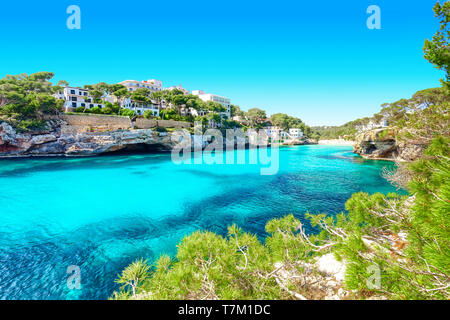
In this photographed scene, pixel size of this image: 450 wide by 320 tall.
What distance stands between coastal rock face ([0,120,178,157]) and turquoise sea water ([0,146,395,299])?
10069mm

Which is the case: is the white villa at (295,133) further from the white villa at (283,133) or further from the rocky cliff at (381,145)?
the rocky cliff at (381,145)

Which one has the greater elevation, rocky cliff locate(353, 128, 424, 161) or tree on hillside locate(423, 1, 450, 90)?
tree on hillside locate(423, 1, 450, 90)

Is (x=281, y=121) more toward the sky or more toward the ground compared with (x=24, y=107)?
more toward the sky

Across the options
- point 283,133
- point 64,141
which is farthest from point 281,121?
point 64,141

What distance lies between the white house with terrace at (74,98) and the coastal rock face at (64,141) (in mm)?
7691

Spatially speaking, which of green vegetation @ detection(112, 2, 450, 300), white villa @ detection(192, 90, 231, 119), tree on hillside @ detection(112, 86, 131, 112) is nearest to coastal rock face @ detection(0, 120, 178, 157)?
tree on hillside @ detection(112, 86, 131, 112)

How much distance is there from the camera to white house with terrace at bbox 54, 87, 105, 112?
106ft

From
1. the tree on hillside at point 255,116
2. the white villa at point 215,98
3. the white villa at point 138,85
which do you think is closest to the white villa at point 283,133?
the tree on hillside at point 255,116

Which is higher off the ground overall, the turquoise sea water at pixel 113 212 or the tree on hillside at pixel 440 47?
the tree on hillside at pixel 440 47

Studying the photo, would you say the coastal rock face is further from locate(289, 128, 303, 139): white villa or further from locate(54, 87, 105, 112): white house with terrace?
locate(289, 128, 303, 139): white villa

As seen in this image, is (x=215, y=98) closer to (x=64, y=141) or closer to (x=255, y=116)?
(x=255, y=116)

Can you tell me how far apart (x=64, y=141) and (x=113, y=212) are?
82.0ft

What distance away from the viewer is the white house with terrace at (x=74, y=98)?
3238cm

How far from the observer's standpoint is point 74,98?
33.8 metres
